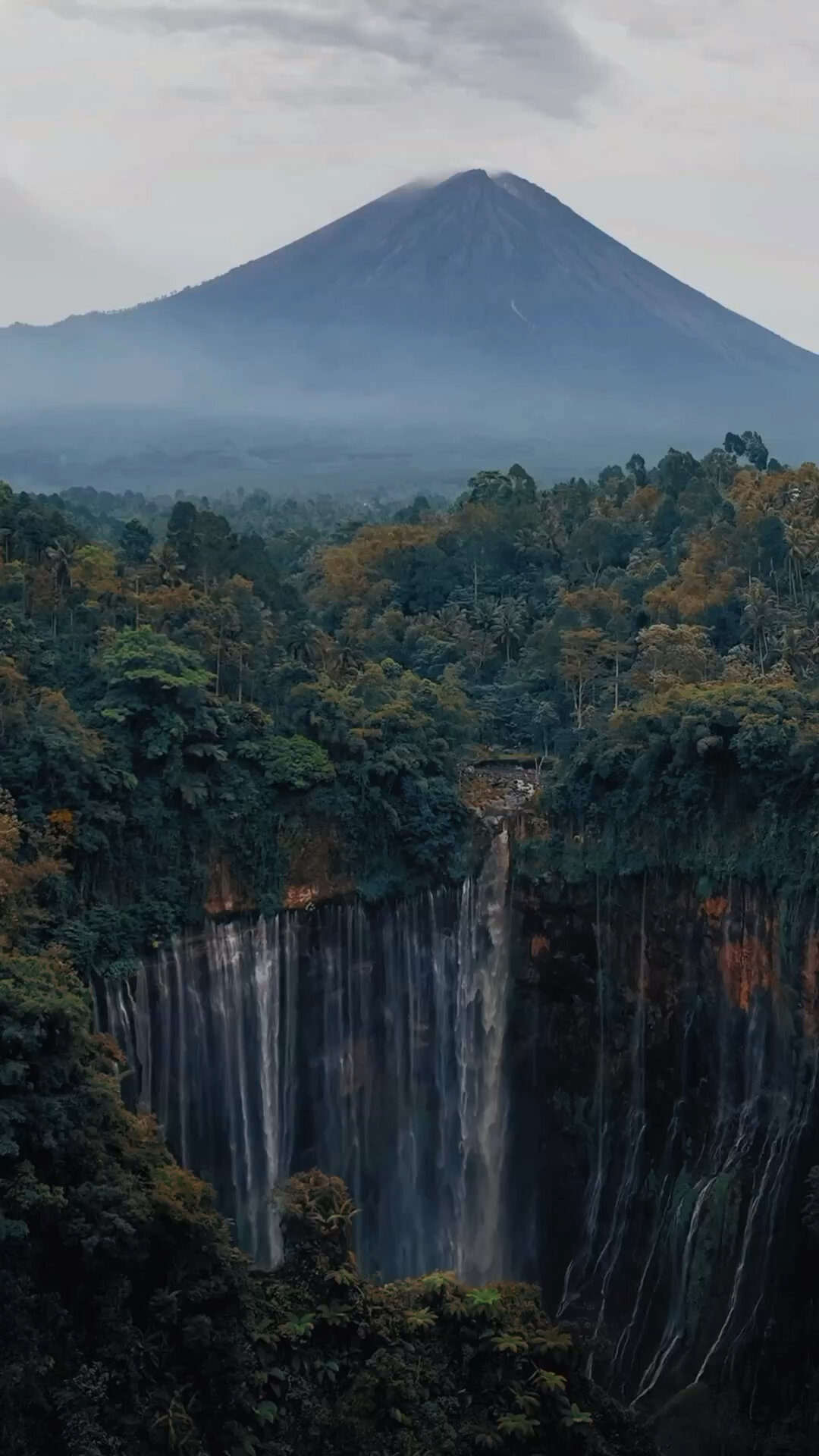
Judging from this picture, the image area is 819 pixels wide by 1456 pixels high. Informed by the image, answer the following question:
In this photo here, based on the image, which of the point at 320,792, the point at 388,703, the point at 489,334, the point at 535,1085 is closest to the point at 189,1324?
the point at 320,792

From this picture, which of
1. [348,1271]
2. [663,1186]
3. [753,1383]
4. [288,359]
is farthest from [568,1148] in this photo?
[288,359]

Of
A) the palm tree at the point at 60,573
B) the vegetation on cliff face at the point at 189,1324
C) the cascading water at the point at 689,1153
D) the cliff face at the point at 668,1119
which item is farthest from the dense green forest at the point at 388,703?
the vegetation on cliff face at the point at 189,1324

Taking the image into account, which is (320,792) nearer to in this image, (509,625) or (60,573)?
(60,573)

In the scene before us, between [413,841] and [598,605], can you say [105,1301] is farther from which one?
[598,605]

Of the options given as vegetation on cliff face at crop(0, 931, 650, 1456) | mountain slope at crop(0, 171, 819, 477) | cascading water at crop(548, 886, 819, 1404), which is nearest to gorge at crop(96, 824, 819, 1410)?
cascading water at crop(548, 886, 819, 1404)

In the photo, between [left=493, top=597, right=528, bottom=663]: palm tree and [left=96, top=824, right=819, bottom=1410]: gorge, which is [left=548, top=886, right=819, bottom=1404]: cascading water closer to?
[left=96, top=824, right=819, bottom=1410]: gorge
